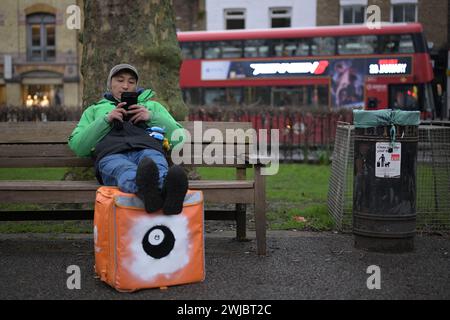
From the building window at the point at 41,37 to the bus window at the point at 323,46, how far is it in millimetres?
16040

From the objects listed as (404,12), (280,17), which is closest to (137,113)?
(280,17)

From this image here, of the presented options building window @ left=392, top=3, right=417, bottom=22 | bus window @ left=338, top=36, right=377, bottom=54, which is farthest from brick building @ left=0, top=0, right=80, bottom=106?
building window @ left=392, top=3, right=417, bottom=22

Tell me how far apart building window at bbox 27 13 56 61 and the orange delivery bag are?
2813 centimetres

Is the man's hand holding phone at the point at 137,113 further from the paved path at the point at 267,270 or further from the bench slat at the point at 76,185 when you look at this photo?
the paved path at the point at 267,270

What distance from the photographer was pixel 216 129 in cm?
543

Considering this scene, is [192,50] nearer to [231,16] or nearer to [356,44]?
[356,44]

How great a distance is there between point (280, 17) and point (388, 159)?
77.8ft

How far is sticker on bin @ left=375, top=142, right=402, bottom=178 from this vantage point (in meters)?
4.66

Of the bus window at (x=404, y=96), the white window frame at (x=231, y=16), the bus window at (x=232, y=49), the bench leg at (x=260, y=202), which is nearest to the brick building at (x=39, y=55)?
the white window frame at (x=231, y=16)

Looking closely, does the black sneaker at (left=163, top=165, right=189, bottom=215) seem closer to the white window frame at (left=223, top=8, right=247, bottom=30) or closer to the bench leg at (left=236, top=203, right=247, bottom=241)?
the bench leg at (left=236, top=203, right=247, bottom=241)

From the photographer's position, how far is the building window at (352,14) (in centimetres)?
2689
